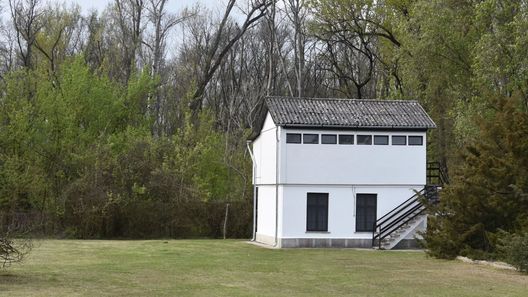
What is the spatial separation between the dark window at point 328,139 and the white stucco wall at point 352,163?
14 centimetres

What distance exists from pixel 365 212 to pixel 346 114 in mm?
4537

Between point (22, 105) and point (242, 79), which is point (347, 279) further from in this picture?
point (242, 79)

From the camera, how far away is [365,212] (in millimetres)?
33344

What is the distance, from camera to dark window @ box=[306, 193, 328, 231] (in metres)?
32.9

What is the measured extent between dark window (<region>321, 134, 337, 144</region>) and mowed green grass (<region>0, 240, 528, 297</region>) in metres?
5.50

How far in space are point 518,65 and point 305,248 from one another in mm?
11814

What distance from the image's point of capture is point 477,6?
32719mm

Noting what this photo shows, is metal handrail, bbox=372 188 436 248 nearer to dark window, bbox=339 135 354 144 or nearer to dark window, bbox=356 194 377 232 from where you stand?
dark window, bbox=356 194 377 232

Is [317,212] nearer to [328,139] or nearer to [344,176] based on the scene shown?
[344,176]

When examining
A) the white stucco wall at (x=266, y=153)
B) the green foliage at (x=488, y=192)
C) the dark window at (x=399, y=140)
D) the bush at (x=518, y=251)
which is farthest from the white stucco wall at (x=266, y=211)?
the bush at (x=518, y=251)

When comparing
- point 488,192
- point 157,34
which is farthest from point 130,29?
point 488,192

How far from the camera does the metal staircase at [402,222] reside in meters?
32.6

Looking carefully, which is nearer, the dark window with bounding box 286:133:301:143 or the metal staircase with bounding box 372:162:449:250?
the metal staircase with bounding box 372:162:449:250

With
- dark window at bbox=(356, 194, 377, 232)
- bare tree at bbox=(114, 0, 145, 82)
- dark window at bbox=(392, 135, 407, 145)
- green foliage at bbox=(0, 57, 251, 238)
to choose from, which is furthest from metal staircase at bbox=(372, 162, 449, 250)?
bare tree at bbox=(114, 0, 145, 82)
